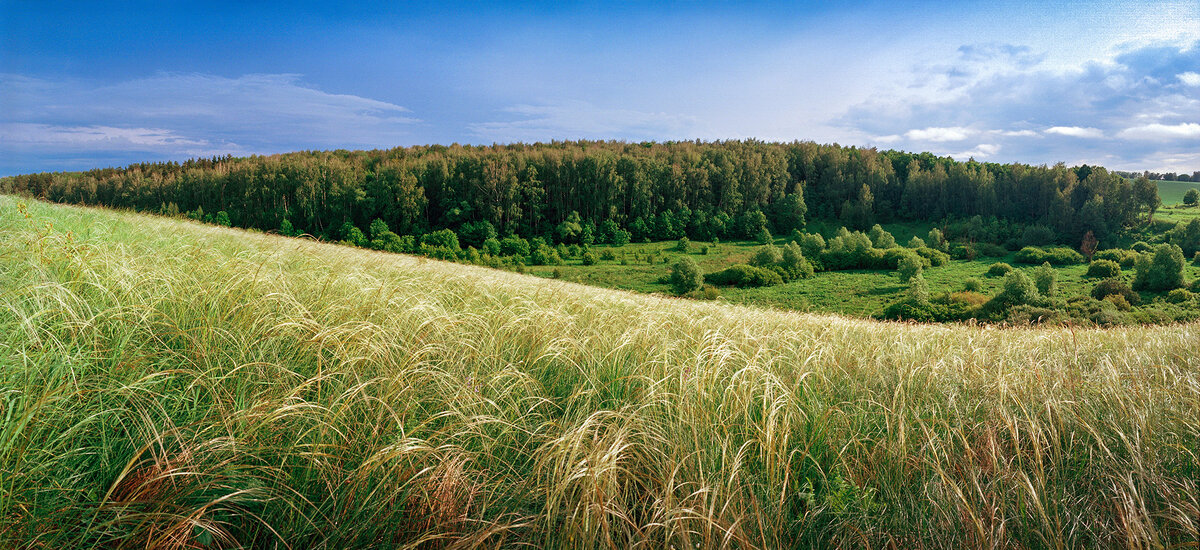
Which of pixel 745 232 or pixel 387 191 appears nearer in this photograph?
pixel 387 191

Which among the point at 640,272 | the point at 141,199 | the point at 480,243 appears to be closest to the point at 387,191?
the point at 480,243

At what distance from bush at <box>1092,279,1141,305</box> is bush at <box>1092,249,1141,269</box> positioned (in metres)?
7.52

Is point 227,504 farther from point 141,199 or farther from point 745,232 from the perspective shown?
point 745,232

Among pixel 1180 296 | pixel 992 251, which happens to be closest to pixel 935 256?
pixel 992 251

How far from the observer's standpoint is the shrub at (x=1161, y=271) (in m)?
51.7

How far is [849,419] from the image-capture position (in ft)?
10.9

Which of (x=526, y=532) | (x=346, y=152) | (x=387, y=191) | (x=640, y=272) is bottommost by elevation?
(x=640, y=272)

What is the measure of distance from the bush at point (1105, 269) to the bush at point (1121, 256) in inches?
→ 74.1

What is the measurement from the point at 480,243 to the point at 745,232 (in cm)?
4669

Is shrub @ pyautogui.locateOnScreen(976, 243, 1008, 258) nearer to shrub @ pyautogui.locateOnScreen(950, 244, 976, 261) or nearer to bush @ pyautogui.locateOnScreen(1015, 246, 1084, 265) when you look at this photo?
shrub @ pyautogui.locateOnScreen(950, 244, 976, 261)

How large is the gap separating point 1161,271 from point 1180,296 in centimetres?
460

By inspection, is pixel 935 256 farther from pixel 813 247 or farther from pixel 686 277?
pixel 686 277

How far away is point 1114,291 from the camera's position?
54.0m

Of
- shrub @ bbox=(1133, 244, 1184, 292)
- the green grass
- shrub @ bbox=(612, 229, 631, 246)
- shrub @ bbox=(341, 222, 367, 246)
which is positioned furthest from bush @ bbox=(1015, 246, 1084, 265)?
shrub @ bbox=(341, 222, 367, 246)
